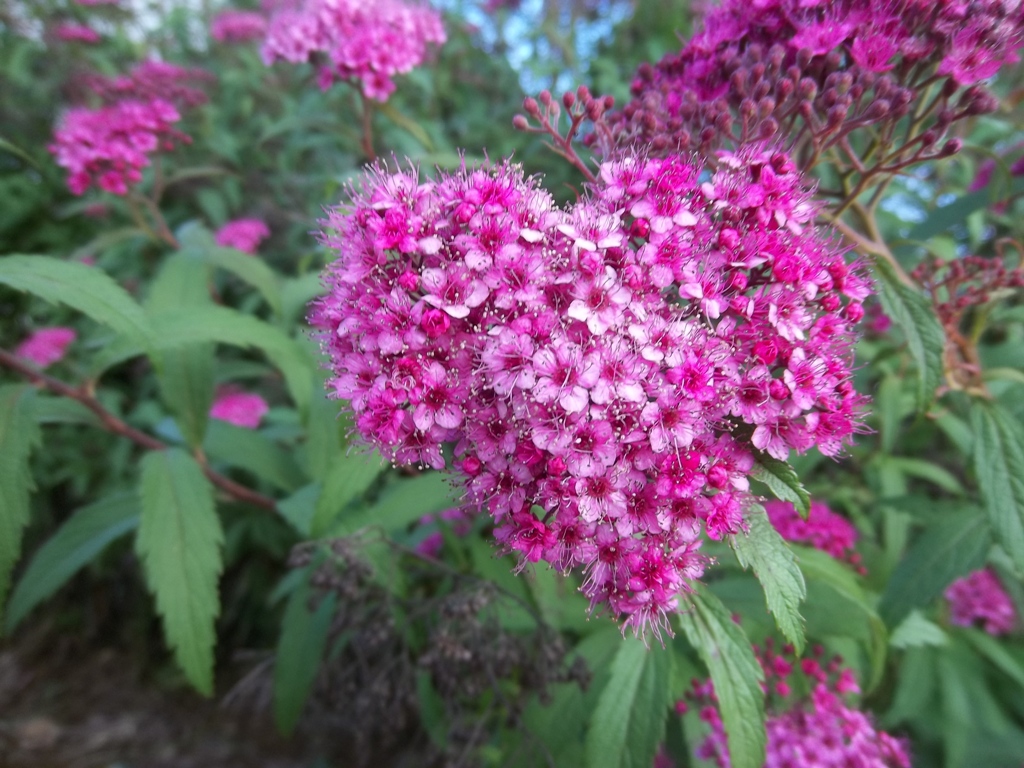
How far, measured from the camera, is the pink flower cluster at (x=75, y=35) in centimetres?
452

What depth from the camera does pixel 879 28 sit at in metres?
1.71

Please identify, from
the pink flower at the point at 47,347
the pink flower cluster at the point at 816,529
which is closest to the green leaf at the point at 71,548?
the pink flower at the point at 47,347

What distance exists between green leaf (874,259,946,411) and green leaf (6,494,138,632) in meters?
2.65

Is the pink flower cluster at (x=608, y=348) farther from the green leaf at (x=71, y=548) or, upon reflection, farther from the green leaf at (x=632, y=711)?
the green leaf at (x=71, y=548)

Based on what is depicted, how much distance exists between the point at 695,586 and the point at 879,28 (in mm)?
1512

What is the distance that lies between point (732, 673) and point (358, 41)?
2.83 meters

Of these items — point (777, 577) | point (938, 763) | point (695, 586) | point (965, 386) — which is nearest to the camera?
point (777, 577)

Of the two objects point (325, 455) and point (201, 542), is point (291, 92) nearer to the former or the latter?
point (325, 455)

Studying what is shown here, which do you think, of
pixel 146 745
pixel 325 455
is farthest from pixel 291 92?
pixel 146 745

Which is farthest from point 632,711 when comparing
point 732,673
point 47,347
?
point 47,347

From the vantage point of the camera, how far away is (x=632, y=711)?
1808 millimetres

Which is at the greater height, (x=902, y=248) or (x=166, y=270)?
(x=166, y=270)

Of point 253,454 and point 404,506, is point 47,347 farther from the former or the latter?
point 404,506

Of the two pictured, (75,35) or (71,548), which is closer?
(71,548)
